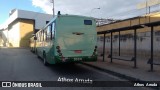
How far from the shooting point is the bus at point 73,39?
1334 cm

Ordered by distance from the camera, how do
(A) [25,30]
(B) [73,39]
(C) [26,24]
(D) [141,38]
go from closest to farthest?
1. (B) [73,39]
2. (D) [141,38]
3. (A) [25,30]
4. (C) [26,24]

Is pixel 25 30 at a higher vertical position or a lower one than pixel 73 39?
higher

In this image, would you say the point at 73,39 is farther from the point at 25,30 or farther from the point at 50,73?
the point at 25,30

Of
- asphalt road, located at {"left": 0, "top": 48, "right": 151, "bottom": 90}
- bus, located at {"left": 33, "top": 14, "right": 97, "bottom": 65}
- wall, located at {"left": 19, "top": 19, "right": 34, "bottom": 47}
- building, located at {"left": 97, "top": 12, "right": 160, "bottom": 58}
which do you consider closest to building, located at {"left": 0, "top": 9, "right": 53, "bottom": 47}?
wall, located at {"left": 19, "top": 19, "right": 34, "bottom": 47}

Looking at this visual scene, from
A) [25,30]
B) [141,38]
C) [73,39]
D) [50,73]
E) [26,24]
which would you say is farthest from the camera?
[26,24]

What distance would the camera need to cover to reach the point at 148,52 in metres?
21.1

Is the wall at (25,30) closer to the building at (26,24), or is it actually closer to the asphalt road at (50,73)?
the building at (26,24)

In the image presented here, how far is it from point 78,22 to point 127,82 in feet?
14.7

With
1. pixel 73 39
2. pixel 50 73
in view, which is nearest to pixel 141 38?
pixel 73 39

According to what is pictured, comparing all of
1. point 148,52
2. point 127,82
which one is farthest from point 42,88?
point 148,52

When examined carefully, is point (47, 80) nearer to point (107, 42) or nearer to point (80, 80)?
point (80, 80)

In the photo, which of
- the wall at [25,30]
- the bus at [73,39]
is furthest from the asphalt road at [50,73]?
the wall at [25,30]

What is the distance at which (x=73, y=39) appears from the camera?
13586mm

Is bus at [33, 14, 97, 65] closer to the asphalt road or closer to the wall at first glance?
the asphalt road
